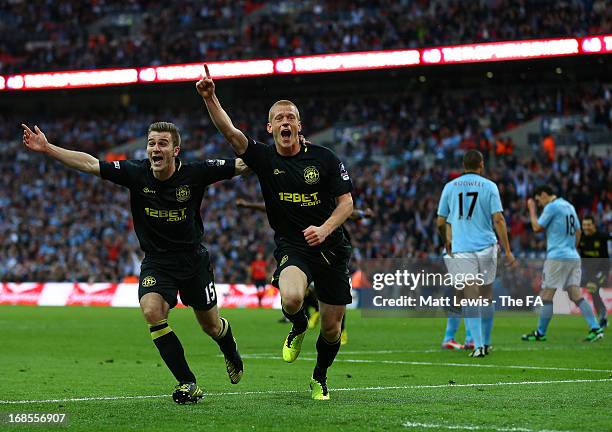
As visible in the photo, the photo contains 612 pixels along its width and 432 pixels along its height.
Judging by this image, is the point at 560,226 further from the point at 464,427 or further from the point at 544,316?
the point at 464,427

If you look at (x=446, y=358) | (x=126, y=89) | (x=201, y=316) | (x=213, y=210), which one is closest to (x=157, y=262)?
(x=201, y=316)

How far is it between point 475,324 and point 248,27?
34897mm

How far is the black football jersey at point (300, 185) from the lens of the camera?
898 cm

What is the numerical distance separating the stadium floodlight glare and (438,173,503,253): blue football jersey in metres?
24.4

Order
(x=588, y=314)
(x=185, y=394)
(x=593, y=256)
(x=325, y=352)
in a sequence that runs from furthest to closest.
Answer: (x=593, y=256) → (x=588, y=314) → (x=325, y=352) → (x=185, y=394)

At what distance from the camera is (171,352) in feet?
28.8

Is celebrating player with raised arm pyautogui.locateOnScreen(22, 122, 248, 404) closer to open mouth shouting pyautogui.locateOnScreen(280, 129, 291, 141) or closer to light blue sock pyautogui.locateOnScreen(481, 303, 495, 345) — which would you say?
open mouth shouting pyautogui.locateOnScreen(280, 129, 291, 141)

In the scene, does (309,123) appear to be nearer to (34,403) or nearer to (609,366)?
(609,366)

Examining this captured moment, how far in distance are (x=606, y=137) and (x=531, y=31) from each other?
4965mm

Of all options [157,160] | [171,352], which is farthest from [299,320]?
[157,160]

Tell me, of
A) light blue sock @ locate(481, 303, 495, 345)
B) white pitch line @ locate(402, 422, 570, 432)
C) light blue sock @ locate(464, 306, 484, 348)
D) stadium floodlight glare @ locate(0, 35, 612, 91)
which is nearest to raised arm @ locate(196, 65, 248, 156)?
white pitch line @ locate(402, 422, 570, 432)

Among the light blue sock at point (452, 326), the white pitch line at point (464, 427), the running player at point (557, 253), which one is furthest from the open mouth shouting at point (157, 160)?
the running player at point (557, 253)

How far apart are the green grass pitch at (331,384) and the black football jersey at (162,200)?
1.28 metres

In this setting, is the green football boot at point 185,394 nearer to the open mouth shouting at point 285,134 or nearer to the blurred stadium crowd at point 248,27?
the open mouth shouting at point 285,134
